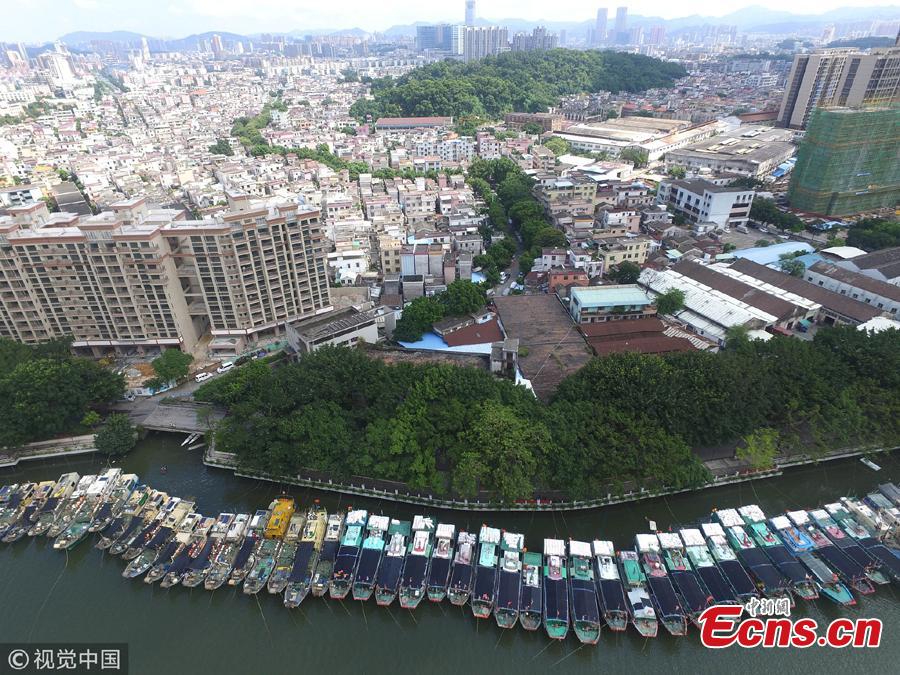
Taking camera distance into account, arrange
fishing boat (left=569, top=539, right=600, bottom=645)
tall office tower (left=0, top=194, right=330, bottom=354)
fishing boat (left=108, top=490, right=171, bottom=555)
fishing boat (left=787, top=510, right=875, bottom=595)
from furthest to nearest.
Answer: tall office tower (left=0, top=194, right=330, bottom=354) < fishing boat (left=108, top=490, right=171, bottom=555) < fishing boat (left=787, top=510, right=875, bottom=595) < fishing boat (left=569, top=539, right=600, bottom=645)

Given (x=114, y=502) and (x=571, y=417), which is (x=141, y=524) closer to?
(x=114, y=502)

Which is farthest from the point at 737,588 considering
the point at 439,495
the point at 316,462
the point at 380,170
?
the point at 380,170

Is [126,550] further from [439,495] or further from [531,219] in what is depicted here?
[531,219]

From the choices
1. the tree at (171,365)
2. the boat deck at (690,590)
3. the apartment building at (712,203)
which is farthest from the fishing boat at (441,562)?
the apartment building at (712,203)

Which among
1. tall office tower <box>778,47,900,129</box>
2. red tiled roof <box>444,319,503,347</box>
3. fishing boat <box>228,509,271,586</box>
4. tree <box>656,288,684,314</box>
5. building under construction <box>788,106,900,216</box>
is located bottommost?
fishing boat <box>228,509,271,586</box>

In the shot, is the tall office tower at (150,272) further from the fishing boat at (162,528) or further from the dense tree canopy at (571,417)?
the fishing boat at (162,528)

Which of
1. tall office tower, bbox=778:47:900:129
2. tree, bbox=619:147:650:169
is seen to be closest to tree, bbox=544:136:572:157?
tree, bbox=619:147:650:169

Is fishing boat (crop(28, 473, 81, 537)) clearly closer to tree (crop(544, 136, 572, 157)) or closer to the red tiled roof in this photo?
the red tiled roof
